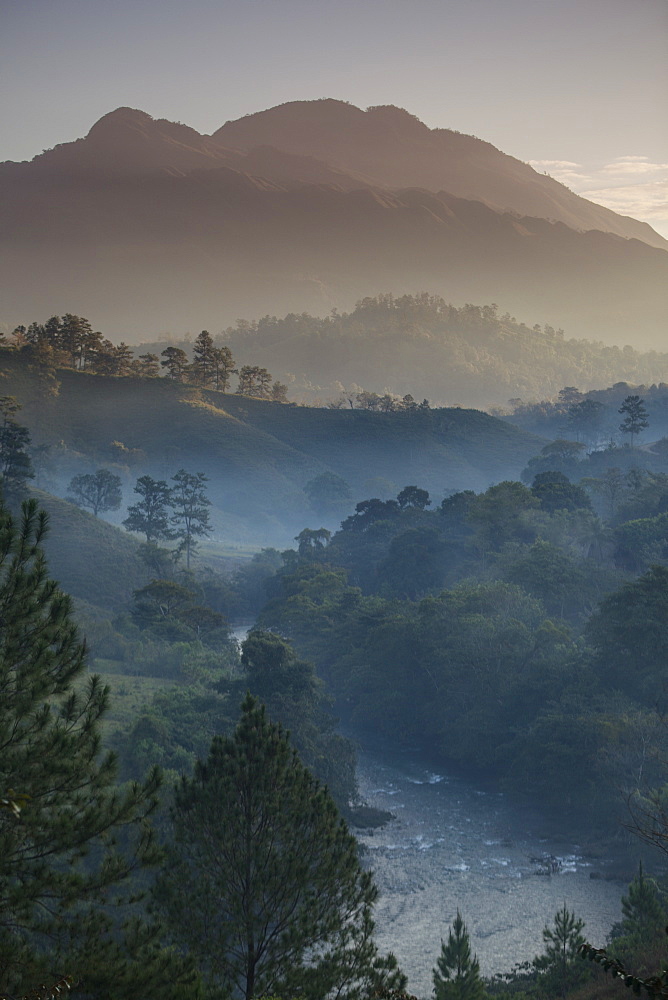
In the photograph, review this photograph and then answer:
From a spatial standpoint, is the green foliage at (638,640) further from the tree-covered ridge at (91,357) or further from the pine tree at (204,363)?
the pine tree at (204,363)

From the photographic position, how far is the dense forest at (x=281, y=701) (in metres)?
16.1

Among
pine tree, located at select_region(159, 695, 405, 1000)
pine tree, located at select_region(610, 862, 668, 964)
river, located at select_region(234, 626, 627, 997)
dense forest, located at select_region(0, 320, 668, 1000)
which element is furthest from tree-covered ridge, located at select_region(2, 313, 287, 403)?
pine tree, located at select_region(159, 695, 405, 1000)

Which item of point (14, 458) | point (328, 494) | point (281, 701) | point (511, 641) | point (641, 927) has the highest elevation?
point (328, 494)

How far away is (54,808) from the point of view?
16.0m

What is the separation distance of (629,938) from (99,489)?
312 feet

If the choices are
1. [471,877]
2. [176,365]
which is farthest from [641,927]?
[176,365]

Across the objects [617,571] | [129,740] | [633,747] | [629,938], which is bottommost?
[629,938]

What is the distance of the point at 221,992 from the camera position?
17.7 m

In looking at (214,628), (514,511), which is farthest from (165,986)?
(514,511)

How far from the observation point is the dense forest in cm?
1611

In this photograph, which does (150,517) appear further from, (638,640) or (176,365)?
(176,365)

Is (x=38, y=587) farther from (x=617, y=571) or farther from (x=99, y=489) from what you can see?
(x=99, y=489)

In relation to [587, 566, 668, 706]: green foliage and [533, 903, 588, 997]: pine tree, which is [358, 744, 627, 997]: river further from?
[587, 566, 668, 706]: green foliage

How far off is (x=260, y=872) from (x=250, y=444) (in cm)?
15032
